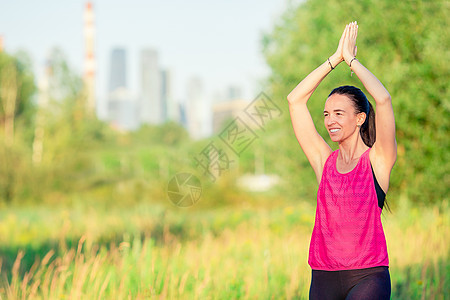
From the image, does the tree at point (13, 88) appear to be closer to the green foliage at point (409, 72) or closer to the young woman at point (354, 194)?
the green foliage at point (409, 72)

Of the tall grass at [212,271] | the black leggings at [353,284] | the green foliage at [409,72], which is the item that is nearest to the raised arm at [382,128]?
the black leggings at [353,284]

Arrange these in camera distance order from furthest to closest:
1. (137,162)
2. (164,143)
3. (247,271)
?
(164,143) < (137,162) < (247,271)

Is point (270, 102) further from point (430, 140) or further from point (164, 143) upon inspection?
point (164, 143)

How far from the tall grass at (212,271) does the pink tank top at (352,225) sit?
172cm

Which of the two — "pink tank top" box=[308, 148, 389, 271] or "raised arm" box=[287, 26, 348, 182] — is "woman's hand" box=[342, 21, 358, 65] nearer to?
"raised arm" box=[287, 26, 348, 182]

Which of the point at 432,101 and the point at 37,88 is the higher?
the point at 37,88

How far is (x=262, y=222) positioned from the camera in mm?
9906

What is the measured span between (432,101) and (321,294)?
758cm

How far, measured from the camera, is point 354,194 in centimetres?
206

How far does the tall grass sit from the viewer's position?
13.0 ft

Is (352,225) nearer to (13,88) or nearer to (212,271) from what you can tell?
(212,271)

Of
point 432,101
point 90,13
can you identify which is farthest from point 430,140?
point 90,13

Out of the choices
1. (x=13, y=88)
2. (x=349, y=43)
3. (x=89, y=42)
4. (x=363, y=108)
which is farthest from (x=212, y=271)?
(x=89, y=42)

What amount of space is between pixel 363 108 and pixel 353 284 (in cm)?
75
